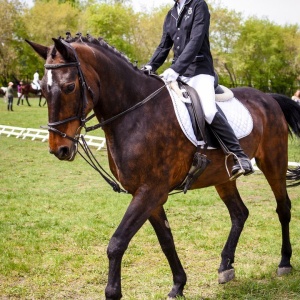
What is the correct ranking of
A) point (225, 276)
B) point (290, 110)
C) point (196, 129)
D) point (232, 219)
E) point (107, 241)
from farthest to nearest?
point (107, 241)
point (290, 110)
point (232, 219)
point (225, 276)
point (196, 129)

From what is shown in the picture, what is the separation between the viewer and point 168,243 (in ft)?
18.1

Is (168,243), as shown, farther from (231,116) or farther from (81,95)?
(81,95)

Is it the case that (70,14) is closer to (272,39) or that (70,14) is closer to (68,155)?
(272,39)

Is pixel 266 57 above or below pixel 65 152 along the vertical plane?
above

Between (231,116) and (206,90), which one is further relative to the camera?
(231,116)

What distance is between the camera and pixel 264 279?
622cm

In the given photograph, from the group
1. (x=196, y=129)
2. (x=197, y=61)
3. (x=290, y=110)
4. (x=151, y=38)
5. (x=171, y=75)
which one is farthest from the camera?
Answer: (x=151, y=38)

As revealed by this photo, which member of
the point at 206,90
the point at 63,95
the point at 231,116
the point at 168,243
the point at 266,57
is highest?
the point at 266,57

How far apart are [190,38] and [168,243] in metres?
2.22

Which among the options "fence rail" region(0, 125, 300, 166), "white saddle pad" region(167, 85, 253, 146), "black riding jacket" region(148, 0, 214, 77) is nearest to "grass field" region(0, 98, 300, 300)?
"white saddle pad" region(167, 85, 253, 146)

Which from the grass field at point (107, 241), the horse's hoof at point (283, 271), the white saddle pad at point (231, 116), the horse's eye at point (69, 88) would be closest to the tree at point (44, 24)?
the grass field at point (107, 241)

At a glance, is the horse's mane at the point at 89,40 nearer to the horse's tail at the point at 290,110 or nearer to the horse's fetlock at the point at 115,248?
the horse's fetlock at the point at 115,248

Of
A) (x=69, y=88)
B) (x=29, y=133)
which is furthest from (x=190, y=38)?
(x=29, y=133)

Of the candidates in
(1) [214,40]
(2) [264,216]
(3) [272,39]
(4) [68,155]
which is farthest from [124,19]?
(4) [68,155]
